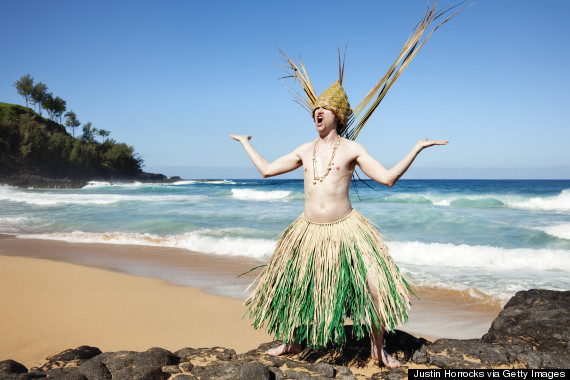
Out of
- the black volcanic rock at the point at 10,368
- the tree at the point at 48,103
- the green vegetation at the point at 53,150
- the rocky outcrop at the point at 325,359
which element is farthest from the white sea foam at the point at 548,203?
the tree at the point at 48,103

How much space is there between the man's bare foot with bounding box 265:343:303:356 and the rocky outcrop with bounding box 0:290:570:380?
0.21ft

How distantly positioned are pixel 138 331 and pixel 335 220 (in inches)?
88.5

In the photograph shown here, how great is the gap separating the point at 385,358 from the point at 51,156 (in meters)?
59.0

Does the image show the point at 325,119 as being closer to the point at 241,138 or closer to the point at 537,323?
the point at 241,138

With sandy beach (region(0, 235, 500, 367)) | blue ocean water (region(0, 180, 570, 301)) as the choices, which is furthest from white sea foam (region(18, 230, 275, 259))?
sandy beach (region(0, 235, 500, 367))

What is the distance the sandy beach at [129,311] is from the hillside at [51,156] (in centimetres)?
3861

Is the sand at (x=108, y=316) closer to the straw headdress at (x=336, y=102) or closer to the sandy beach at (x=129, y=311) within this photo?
the sandy beach at (x=129, y=311)

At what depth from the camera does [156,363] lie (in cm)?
243

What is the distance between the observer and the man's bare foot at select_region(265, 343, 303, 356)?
271 centimetres

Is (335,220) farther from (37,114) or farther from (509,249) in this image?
(37,114)

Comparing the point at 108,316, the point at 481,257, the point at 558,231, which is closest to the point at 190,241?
the point at 108,316

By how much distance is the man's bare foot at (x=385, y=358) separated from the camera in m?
2.50

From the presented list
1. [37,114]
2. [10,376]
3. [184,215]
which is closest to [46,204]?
[184,215]

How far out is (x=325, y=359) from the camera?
2678 millimetres
